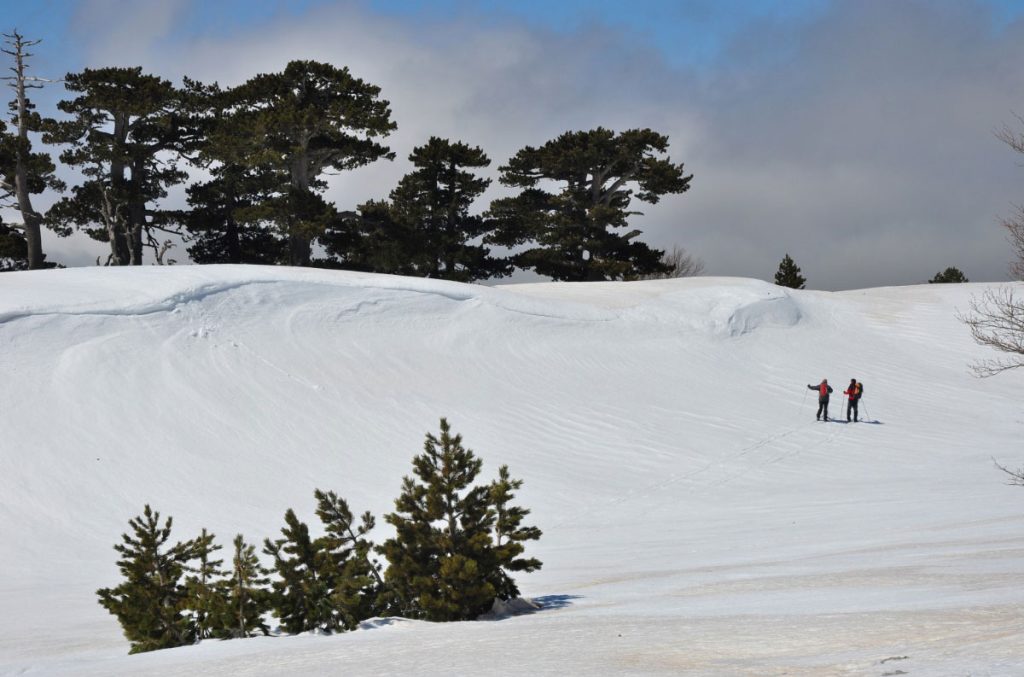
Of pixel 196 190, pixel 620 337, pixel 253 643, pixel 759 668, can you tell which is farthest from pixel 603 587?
pixel 196 190

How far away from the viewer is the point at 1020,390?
104ft

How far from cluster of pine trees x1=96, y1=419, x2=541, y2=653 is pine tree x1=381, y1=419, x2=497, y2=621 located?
0.01 m

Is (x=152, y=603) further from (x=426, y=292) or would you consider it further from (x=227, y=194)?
(x=227, y=194)

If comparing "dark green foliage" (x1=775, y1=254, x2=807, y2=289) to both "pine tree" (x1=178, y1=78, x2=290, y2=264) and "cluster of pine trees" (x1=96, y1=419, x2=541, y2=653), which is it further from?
"cluster of pine trees" (x1=96, y1=419, x2=541, y2=653)

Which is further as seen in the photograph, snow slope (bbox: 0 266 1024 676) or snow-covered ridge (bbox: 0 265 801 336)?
snow-covered ridge (bbox: 0 265 801 336)

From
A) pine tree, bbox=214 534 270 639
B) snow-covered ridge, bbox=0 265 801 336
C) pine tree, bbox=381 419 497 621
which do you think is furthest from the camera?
snow-covered ridge, bbox=0 265 801 336

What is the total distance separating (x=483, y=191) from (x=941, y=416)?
2659 cm

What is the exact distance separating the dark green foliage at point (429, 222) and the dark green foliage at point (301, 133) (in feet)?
6.91

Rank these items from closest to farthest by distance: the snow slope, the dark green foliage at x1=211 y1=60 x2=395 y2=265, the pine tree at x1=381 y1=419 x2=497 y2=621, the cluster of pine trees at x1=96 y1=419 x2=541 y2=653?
1. the snow slope
2. the cluster of pine trees at x1=96 y1=419 x2=541 y2=653
3. the pine tree at x1=381 y1=419 x2=497 y2=621
4. the dark green foliage at x1=211 y1=60 x2=395 y2=265

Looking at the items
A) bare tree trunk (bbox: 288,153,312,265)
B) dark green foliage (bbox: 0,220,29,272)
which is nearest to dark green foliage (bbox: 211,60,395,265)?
bare tree trunk (bbox: 288,153,312,265)

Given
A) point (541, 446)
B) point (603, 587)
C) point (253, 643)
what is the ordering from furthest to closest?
point (541, 446) → point (603, 587) → point (253, 643)

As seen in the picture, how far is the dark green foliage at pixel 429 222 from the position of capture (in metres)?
47.5

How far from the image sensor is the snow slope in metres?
7.14

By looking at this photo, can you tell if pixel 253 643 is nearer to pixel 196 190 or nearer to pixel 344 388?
pixel 344 388
